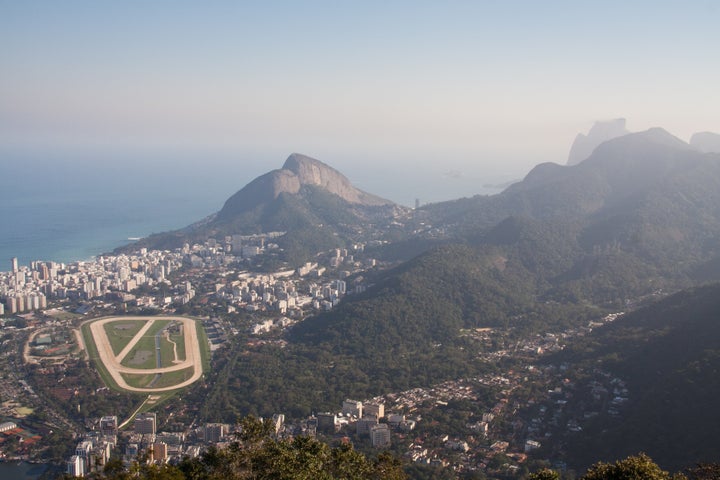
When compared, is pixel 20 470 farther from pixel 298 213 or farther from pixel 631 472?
pixel 298 213

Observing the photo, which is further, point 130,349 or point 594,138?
point 594,138

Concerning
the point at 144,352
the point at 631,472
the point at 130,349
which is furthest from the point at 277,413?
the point at 631,472

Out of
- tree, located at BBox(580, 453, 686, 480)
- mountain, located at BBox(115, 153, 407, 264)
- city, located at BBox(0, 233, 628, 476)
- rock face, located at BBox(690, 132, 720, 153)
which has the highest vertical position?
rock face, located at BBox(690, 132, 720, 153)

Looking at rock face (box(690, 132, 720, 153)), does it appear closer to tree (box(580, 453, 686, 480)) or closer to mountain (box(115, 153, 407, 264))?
mountain (box(115, 153, 407, 264))

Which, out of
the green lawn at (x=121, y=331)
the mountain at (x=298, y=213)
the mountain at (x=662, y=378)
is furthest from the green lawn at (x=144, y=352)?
the mountain at (x=662, y=378)

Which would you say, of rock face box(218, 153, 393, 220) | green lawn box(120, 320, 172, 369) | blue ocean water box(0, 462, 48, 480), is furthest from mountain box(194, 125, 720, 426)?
rock face box(218, 153, 393, 220)

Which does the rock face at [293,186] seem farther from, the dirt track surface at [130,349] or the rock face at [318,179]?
the dirt track surface at [130,349]

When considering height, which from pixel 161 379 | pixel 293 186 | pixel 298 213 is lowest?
pixel 161 379
